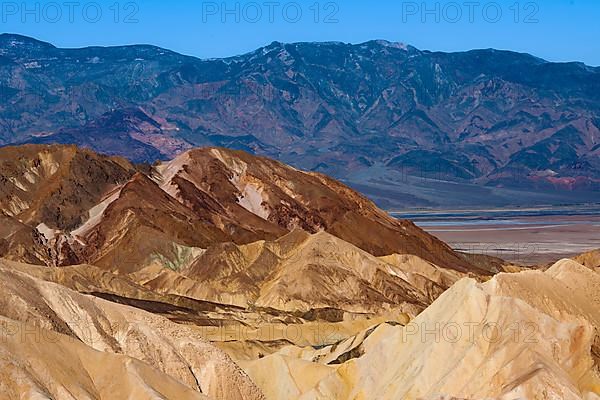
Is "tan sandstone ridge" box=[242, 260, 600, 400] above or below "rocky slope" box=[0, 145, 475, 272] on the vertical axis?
above

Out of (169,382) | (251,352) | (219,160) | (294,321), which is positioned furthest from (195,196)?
(169,382)

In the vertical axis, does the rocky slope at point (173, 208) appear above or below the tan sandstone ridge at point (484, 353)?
below

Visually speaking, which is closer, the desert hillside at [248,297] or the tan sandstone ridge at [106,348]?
the tan sandstone ridge at [106,348]

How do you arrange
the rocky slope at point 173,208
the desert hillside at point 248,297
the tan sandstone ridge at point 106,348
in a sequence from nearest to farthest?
1. the tan sandstone ridge at point 106,348
2. the desert hillside at point 248,297
3. the rocky slope at point 173,208

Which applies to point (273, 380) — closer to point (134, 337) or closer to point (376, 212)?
point (134, 337)

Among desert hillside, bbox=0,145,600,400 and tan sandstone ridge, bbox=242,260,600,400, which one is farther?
desert hillside, bbox=0,145,600,400

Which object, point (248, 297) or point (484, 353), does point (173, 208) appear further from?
point (484, 353)

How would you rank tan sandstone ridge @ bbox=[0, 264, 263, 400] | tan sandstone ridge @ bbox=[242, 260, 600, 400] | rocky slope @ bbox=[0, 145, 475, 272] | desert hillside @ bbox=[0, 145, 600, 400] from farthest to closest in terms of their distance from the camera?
1. rocky slope @ bbox=[0, 145, 475, 272]
2. desert hillside @ bbox=[0, 145, 600, 400]
3. tan sandstone ridge @ bbox=[242, 260, 600, 400]
4. tan sandstone ridge @ bbox=[0, 264, 263, 400]

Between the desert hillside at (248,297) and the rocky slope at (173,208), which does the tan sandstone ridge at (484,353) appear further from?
the rocky slope at (173,208)

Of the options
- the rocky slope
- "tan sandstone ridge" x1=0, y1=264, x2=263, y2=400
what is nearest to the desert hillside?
"tan sandstone ridge" x1=0, y1=264, x2=263, y2=400

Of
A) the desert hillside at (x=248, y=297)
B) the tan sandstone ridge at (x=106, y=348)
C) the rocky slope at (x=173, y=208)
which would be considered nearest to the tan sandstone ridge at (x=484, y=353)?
the desert hillside at (x=248, y=297)

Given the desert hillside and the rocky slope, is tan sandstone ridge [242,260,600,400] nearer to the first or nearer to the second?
the desert hillside
